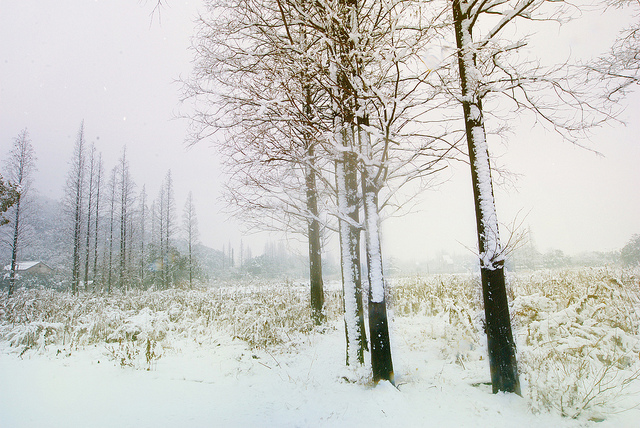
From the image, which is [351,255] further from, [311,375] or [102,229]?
[102,229]

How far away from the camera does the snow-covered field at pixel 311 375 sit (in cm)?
296

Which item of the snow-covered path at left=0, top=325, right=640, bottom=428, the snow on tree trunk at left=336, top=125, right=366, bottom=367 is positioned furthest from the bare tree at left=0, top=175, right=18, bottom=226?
the snow on tree trunk at left=336, top=125, right=366, bottom=367

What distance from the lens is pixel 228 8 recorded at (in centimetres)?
449

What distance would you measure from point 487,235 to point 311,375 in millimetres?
3135

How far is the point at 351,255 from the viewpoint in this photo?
13.9 ft

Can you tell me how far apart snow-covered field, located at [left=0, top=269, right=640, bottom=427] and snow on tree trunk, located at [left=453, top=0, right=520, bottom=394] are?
340 mm

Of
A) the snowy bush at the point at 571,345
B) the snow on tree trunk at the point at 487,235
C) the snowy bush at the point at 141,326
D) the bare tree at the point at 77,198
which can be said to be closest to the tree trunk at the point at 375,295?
the snow on tree trunk at the point at 487,235

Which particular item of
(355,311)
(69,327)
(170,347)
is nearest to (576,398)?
(355,311)

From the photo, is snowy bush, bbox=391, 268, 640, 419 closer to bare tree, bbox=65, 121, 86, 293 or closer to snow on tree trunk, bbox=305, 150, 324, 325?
snow on tree trunk, bbox=305, 150, 324, 325

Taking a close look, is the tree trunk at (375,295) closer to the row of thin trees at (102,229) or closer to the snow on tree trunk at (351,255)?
the snow on tree trunk at (351,255)

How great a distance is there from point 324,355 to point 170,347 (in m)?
3.24

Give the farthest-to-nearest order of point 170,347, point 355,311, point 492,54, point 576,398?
point 170,347, point 355,311, point 492,54, point 576,398

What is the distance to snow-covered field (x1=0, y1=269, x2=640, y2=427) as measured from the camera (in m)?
2.96

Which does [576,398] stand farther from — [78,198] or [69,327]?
[78,198]
